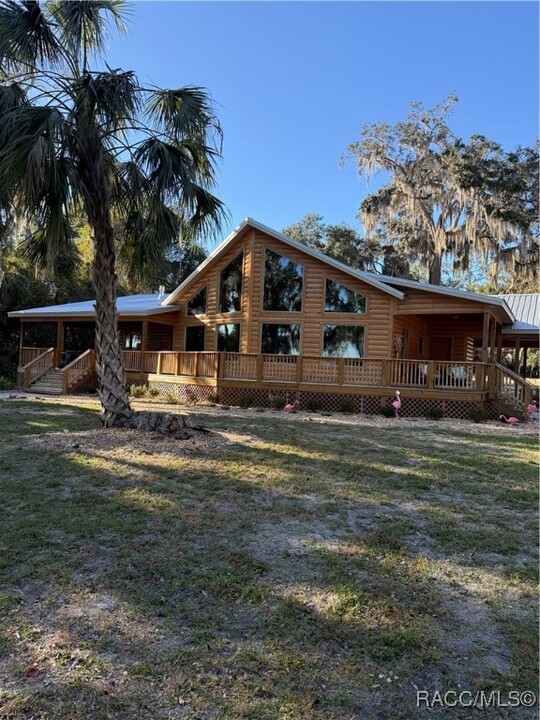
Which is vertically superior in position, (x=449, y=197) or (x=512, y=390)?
(x=449, y=197)

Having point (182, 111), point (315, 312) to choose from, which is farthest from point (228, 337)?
point (182, 111)

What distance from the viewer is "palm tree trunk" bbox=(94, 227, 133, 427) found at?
25.0 ft

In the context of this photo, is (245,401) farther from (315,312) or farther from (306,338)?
(315,312)

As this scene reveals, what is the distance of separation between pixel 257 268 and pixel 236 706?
580 inches

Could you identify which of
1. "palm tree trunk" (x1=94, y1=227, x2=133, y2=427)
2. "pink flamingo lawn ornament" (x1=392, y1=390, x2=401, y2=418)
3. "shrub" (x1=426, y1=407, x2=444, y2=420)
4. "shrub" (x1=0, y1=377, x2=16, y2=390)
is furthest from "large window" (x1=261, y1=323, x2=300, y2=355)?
"shrub" (x1=0, y1=377, x2=16, y2=390)

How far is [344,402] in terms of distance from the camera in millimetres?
13781

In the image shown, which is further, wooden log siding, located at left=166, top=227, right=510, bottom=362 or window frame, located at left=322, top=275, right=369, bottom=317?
window frame, located at left=322, top=275, right=369, bottom=317

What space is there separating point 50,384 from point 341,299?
1086 cm

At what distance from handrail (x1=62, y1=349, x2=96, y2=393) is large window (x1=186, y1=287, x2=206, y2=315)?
4044mm

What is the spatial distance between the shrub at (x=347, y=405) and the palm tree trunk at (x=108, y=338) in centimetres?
730

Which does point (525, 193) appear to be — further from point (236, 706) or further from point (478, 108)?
point (236, 706)

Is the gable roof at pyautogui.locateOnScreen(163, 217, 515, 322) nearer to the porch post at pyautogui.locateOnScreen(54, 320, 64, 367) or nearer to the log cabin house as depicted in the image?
the log cabin house

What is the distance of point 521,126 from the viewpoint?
25.4m

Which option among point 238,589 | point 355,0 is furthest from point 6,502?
point 355,0
